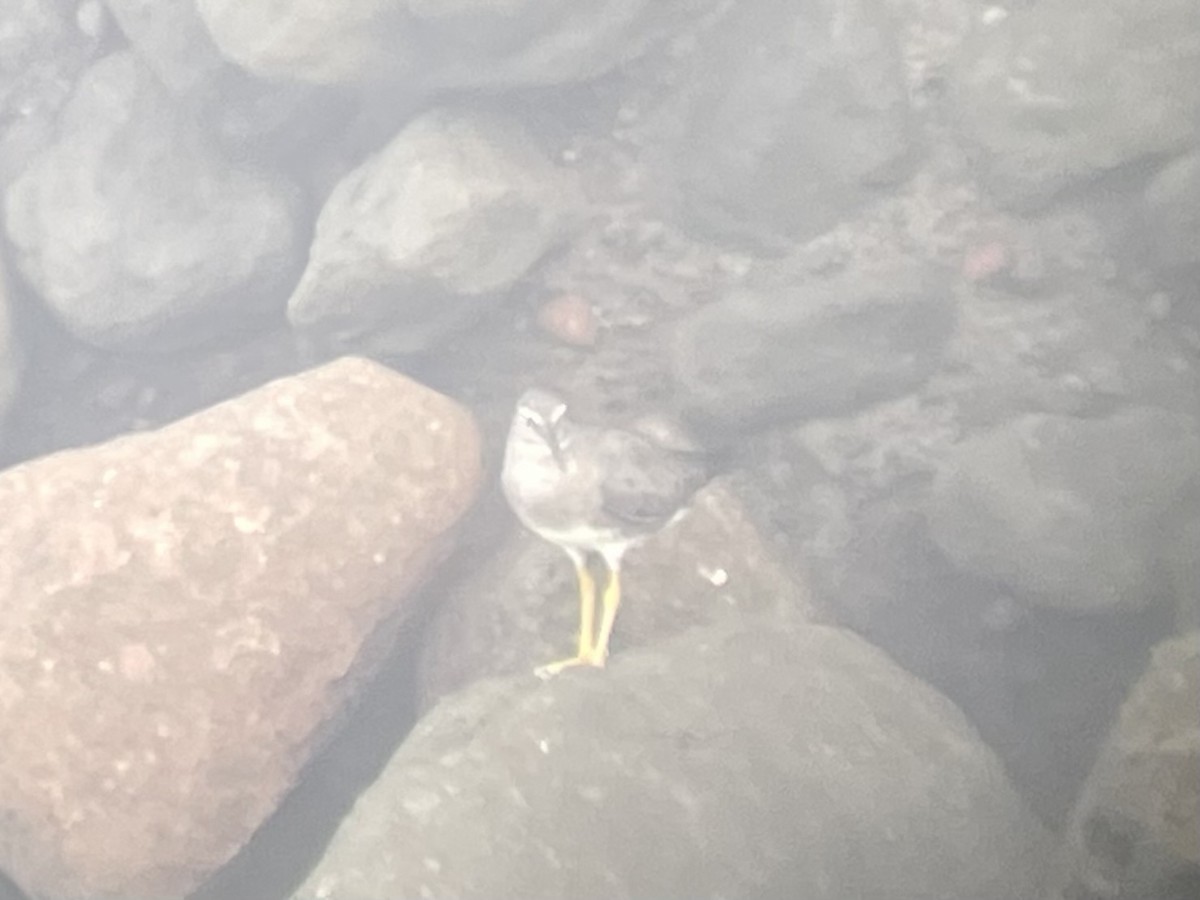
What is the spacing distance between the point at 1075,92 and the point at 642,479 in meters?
1.44

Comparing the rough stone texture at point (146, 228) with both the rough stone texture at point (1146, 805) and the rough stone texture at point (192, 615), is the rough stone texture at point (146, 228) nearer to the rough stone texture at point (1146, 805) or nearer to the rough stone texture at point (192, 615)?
the rough stone texture at point (192, 615)

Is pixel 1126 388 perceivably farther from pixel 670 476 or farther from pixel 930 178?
pixel 670 476

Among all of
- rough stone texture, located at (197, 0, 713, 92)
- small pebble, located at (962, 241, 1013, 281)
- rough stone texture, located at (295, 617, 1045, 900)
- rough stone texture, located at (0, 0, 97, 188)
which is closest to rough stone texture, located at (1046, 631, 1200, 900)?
rough stone texture, located at (295, 617, 1045, 900)

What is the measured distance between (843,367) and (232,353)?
6.03 feet

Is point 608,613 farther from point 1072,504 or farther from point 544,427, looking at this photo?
point 1072,504

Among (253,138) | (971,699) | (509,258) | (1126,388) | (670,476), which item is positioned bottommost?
(971,699)

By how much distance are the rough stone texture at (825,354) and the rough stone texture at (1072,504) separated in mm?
323

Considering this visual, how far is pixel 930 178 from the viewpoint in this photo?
2.93 m

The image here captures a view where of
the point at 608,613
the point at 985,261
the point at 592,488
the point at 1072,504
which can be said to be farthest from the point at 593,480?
the point at 985,261

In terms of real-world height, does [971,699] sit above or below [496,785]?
below

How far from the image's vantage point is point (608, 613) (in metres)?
2.54

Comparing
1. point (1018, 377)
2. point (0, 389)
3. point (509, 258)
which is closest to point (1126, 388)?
point (1018, 377)

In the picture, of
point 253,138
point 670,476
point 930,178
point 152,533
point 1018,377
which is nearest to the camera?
point 152,533

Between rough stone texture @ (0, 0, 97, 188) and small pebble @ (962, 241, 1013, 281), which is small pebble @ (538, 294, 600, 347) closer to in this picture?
small pebble @ (962, 241, 1013, 281)
